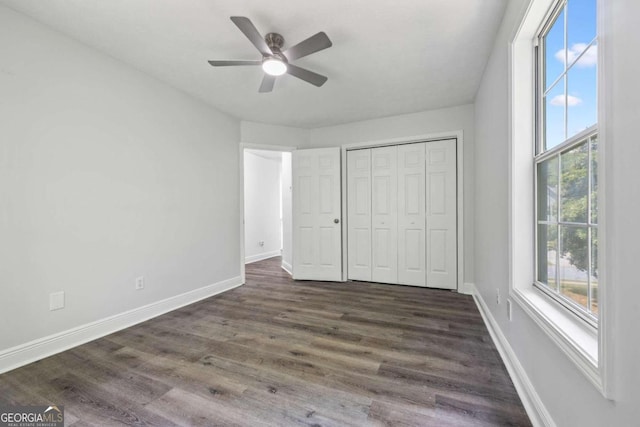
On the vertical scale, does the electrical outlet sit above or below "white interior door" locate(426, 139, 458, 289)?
Answer: below

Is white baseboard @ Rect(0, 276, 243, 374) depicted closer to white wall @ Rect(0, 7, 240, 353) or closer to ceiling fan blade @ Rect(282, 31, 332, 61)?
white wall @ Rect(0, 7, 240, 353)

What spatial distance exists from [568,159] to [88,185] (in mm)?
3299

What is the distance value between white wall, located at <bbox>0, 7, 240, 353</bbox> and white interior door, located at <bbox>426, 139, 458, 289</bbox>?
2986mm

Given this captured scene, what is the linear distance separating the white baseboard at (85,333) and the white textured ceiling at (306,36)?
238cm

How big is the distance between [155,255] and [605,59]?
3.42m

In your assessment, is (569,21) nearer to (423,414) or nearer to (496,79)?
(496,79)

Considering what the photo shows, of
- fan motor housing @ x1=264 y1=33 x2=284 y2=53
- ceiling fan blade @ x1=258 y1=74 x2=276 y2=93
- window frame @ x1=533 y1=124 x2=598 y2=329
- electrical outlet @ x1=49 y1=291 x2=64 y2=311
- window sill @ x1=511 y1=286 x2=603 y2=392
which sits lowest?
electrical outlet @ x1=49 y1=291 x2=64 y2=311

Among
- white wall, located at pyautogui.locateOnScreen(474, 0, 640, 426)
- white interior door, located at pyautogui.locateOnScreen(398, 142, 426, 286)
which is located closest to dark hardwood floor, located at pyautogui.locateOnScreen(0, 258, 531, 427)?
white wall, located at pyautogui.locateOnScreen(474, 0, 640, 426)

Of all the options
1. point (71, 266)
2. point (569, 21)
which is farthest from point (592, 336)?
point (71, 266)

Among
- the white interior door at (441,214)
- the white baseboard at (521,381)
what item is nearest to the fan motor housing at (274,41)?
the white interior door at (441,214)

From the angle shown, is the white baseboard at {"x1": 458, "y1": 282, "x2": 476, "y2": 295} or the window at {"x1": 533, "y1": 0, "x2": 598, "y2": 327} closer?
the window at {"x1": 533, "y1": 0, "x2": 598, "y2": 327}

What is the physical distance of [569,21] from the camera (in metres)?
1.26

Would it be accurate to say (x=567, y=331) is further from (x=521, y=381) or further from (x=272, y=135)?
(x=272, y=135)

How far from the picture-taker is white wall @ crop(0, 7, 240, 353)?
191 centimetres
